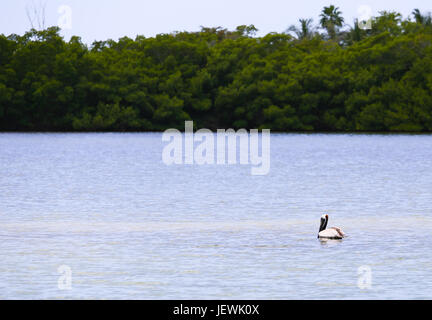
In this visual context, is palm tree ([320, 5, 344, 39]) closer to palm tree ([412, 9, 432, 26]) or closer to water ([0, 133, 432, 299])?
palm tree ([412, 9, 432, 26])

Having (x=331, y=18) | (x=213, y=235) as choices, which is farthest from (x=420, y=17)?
(x=213, y=235)

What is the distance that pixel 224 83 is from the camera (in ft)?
382

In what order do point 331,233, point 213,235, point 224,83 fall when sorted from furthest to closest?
point 224,83, point 213,235, point 331,233

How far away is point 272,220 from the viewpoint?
24.8 meters

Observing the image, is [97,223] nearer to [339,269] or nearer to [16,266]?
[16,266]

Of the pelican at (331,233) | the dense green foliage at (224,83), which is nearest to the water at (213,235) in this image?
the pelican at (331,233)

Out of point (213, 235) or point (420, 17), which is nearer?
point (213, 235)

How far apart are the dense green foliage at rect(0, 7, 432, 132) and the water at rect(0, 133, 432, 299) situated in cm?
6254

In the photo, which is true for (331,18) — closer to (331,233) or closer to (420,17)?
(420,17)

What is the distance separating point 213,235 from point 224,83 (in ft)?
313

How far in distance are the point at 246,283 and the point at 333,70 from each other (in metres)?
96.5

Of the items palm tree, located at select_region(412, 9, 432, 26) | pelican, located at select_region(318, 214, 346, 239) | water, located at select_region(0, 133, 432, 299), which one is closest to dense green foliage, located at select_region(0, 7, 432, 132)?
palm tree, located at select_region(412, 9, 432, 26)

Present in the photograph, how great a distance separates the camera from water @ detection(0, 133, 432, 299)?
51.6ft
